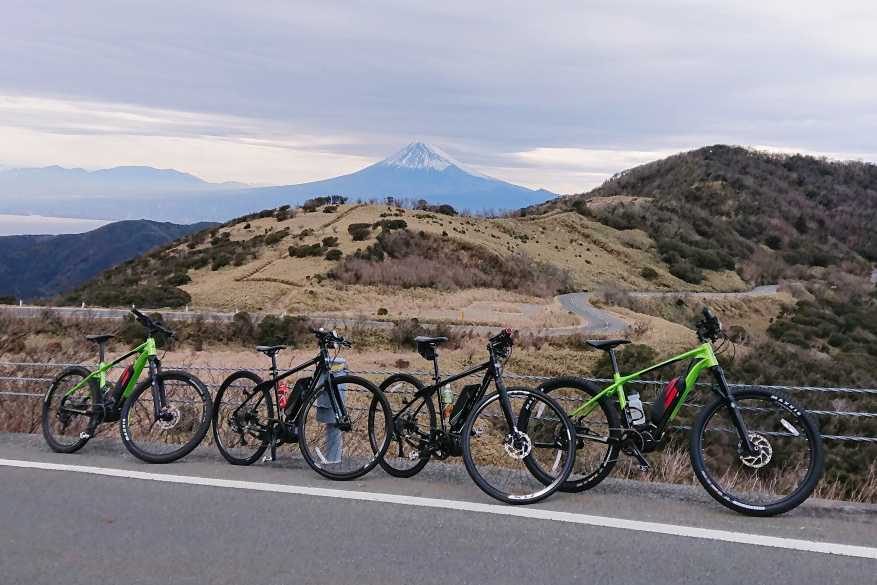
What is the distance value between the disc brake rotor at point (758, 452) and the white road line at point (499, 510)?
0.60m

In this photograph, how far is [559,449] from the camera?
5242 mm

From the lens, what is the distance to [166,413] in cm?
621

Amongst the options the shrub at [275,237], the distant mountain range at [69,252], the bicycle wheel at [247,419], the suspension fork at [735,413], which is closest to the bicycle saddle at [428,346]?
the bicycle wheel at [247,419]

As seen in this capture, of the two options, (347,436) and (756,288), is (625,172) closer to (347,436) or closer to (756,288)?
(756,288)

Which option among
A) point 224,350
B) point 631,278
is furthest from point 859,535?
point 631,278

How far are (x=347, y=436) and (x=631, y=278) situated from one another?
64.8 m

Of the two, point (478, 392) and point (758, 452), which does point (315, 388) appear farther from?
point (758, 452)

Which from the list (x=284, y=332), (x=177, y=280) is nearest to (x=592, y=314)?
(x=284, y=332)

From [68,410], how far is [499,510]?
4126 millimetres

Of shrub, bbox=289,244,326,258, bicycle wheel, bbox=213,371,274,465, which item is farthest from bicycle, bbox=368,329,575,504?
shrub, bbox=289,244,326,258

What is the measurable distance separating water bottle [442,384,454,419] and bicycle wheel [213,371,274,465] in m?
1.47

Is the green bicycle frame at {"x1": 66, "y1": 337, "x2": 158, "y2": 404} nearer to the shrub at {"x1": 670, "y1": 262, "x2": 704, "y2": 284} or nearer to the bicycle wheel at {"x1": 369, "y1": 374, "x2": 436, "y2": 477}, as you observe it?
the bicycle wheel at {"x1": 369, "y1": 374, "x2": 436, "y2": 477}

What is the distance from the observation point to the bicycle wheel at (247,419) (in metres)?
6.00

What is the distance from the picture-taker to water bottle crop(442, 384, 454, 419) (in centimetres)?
548
